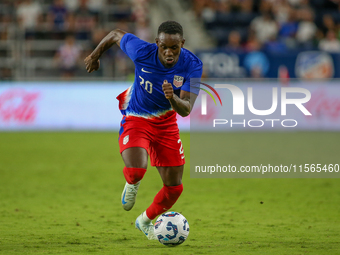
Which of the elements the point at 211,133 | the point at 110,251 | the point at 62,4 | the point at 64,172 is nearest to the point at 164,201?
the point at 110,251

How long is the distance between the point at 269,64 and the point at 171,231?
12.9 metres

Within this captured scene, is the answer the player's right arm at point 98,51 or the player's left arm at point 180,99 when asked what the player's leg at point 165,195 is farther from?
the player's right arm at point 98,51

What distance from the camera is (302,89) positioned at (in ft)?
54.3

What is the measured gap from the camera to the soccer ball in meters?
5.39

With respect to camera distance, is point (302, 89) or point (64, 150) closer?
point (64, 150)

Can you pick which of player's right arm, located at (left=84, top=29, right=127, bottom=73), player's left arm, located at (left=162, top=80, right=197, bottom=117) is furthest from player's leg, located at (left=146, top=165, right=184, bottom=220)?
player's right arm, located at (left=84, top=29, right=127, bottom=73)

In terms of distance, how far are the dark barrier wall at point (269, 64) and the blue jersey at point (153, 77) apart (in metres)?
11.5

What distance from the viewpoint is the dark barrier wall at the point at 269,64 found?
17234 millimetres

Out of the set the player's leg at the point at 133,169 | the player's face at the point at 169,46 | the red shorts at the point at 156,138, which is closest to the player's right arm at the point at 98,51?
the red shorts at the point at 156,138

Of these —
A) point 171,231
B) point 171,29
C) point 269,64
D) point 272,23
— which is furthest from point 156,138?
point 272,23

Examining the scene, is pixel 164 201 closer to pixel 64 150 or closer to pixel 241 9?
pixel 64 150

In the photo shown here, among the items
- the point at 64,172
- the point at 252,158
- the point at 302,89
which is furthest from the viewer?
the point at 302,89

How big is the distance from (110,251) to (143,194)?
3586mm

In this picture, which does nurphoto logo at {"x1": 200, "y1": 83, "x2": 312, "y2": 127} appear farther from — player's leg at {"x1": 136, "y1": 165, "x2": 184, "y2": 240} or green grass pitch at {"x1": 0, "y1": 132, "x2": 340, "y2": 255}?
player's leg at {"x1": 136, "y1": 165, "x2": 184, "y2": 240}
